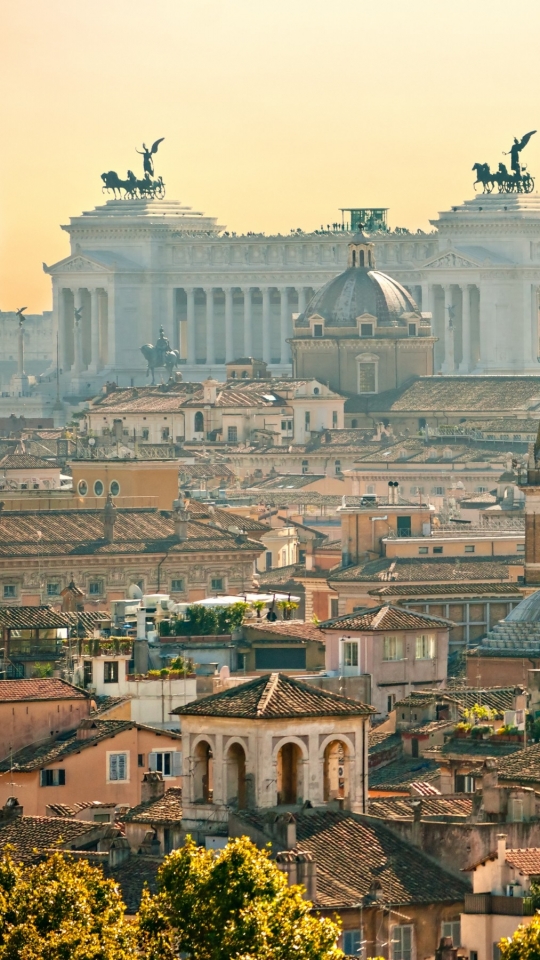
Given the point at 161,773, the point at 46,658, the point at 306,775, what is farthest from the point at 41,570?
the point at 306,775

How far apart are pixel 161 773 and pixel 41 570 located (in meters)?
33.0

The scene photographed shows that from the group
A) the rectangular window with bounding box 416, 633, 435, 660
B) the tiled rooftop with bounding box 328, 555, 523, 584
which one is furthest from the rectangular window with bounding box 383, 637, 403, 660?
the tiled rooftop with bounding box 328, 555, 523, 584

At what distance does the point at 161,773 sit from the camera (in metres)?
46.5

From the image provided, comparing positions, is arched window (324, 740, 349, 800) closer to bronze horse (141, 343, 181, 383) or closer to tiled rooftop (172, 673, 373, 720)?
tiled rooftop (172, 673, 373, 720)

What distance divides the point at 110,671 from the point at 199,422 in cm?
8256

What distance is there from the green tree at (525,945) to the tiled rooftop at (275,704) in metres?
6.09

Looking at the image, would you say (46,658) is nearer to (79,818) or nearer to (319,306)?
(79,818)

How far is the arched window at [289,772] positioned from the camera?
133 ft

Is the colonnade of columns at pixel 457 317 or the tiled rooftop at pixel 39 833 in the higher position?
the colonnade of columns at pixel 457 317

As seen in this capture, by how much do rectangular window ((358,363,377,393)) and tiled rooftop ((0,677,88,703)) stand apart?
95010mm

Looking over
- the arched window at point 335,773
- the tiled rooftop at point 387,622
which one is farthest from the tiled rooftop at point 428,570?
the arched window at point 335,773

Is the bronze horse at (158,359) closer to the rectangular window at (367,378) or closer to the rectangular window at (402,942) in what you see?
the rectangular window at (367,378)

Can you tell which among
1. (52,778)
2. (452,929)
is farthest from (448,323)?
(452,929)

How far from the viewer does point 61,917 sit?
36.2 meters
